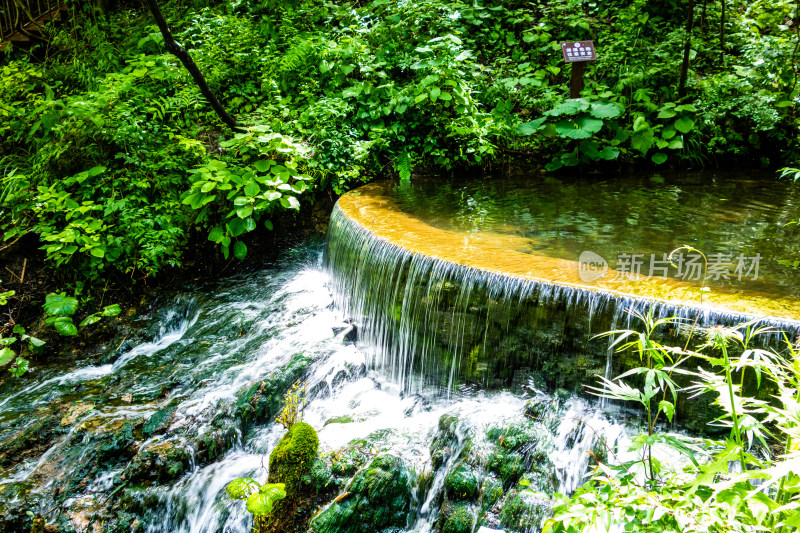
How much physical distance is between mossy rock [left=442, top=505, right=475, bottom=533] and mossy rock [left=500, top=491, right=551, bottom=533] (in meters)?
0.20

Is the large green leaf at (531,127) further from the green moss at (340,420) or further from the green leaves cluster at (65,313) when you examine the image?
the green leaves cluster at (65,313)

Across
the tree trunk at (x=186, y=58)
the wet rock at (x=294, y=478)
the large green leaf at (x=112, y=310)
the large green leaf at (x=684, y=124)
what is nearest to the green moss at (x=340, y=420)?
the wet rock at (x=294, y=478)

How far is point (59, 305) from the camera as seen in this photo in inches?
217

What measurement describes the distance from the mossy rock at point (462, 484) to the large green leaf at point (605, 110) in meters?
5.14

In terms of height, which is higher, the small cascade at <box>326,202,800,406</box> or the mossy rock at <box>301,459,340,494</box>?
the small cascade at <box>326,202,800,406</box>

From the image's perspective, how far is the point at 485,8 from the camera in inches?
365

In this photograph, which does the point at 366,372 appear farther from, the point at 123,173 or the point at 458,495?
the point at 123,173

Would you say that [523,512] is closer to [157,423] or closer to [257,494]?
[257,494]

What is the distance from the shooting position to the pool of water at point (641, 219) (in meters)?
3.87

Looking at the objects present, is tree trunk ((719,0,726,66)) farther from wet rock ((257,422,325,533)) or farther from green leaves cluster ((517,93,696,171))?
wet rock ((257,422,325,533))

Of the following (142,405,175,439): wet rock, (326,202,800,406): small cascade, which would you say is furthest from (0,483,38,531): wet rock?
(326,202,800,406): small cascade

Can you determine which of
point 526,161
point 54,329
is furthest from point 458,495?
point 526,161

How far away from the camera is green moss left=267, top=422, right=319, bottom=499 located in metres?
3.41

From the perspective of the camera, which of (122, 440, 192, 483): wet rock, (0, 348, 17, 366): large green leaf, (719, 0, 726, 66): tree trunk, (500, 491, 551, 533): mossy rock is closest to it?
(500, 491, 551, 533): mossy rock
